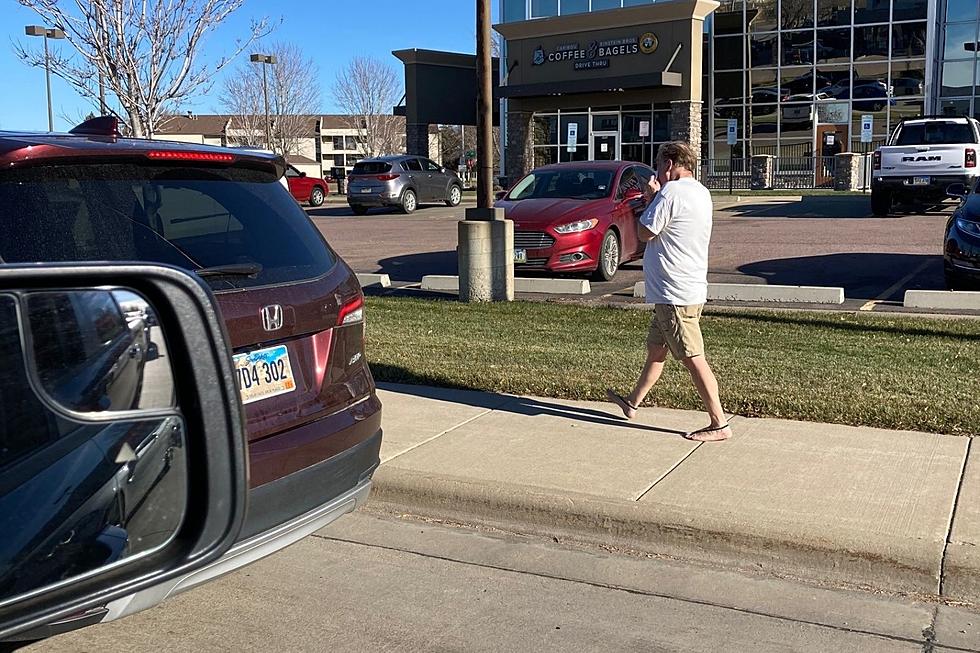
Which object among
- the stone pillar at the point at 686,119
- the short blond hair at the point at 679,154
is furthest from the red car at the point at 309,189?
the short blond hair at the point at 679,154

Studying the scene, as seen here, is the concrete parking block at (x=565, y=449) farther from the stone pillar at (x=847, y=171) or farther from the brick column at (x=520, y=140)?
the brick column at (x=520, y=140)

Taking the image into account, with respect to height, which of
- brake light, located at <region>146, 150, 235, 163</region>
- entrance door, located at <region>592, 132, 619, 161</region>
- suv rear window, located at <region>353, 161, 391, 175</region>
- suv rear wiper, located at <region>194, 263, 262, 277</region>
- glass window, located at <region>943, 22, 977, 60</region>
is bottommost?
suv rear wiper, located at <region>194, 263, 262, 277</region>

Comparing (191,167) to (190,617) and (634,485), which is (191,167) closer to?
(190,617)

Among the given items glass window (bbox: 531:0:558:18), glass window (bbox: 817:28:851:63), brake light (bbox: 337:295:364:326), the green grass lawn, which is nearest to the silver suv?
glass window (bbox: 531:0:558:18)

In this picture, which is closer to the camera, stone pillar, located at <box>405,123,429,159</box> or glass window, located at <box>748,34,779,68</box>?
glass window, located at <box>748,34,779,68</box>

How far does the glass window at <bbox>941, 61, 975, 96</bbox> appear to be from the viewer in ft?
122

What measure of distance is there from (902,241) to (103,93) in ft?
41.9

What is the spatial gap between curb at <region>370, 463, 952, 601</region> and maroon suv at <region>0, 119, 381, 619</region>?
1271 millimetres

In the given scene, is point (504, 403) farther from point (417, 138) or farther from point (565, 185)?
point (417, 138)

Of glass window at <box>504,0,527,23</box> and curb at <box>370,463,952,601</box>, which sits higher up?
glass window at <box>504,0,527,23</box>

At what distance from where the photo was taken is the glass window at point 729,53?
130 feet

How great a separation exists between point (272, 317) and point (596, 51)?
3749 centimetres

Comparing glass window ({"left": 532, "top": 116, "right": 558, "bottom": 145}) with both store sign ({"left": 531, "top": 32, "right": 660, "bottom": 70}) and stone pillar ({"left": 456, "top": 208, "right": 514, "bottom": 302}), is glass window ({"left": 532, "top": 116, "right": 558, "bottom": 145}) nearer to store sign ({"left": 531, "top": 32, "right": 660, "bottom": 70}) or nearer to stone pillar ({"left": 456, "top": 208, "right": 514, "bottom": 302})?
store sign ({"left": 531, "top": 32, "right": 660, "bottom": 70})

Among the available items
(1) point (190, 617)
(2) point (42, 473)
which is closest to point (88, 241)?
(2) point (42, 473)
